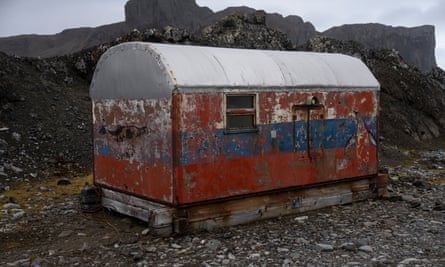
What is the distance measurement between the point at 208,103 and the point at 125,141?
1587 mm

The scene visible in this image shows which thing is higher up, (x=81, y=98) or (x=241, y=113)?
(x=241, y=113)

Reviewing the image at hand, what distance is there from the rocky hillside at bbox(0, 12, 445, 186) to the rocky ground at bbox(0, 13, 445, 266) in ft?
0.17

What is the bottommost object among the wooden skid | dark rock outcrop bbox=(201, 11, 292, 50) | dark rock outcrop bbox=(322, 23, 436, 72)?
the wooden skid

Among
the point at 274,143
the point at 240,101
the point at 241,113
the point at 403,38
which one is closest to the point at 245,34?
the point at 274,143

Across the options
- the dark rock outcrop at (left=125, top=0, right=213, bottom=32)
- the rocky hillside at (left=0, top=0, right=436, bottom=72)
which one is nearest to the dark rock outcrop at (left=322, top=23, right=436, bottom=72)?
the rocky hillside at (left=0, top=0, right=436, bottom=72)

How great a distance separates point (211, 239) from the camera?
6305 mm

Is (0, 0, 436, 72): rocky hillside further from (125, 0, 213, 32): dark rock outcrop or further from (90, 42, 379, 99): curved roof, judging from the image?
(90, 42, 379, 99): curved roof

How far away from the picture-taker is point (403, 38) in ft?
221

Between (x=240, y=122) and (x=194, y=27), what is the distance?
5699cm

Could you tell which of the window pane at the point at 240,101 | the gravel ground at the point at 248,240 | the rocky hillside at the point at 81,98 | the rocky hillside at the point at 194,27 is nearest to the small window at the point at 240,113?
the window pane at the point at 240,101

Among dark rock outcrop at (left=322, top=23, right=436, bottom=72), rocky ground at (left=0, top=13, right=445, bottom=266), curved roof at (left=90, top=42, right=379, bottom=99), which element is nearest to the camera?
rocky ground at (left=0, top=13, right=445, bottom=266)

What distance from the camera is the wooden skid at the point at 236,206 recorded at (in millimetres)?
6434

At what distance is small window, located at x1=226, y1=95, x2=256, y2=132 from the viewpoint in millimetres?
6930

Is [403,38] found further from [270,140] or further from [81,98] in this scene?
[270,140]
